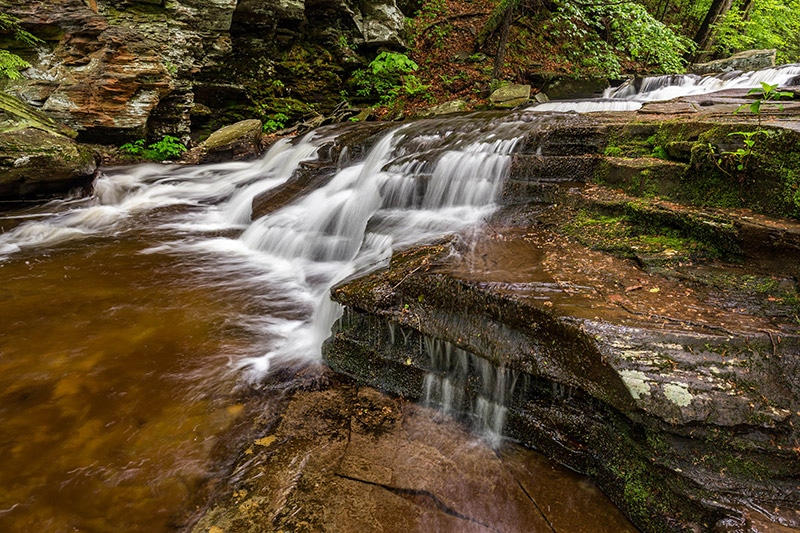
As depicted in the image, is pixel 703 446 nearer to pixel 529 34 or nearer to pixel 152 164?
pixel 152 164

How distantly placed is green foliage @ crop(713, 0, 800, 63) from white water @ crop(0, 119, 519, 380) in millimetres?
12329

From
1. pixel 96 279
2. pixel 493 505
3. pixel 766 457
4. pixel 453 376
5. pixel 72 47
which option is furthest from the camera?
pixel 72 47

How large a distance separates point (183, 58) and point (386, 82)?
556 centimetres

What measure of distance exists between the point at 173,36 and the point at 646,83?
12.3 m

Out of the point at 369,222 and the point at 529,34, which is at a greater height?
the point at 529,34

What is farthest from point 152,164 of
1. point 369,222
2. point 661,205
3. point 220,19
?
point 661,205

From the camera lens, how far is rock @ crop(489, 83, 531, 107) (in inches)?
389

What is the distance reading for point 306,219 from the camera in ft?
20.3

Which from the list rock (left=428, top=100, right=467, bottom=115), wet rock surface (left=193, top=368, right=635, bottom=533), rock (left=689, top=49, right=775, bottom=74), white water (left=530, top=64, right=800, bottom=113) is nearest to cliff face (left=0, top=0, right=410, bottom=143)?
rock (left=428, top=100, right=467, bottom=115)

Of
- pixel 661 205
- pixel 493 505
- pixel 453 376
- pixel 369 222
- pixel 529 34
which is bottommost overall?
pixel 493 505

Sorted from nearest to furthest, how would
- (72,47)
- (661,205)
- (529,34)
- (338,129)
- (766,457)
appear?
(766,457) < (661,205) < (72,47) < (338,129) < (529,34)

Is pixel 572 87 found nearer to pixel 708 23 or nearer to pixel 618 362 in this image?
pixel 708 23

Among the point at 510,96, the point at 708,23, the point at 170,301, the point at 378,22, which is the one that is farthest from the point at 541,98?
the point at 170,301

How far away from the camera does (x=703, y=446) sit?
81.7 inches
